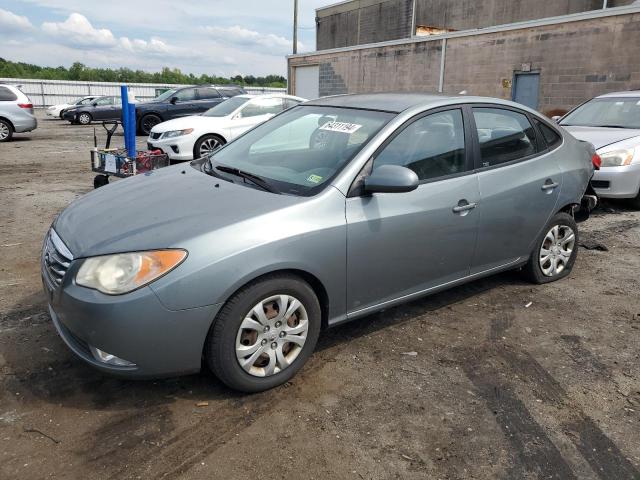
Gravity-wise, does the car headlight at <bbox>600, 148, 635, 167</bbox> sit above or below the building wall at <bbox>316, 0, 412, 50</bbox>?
below

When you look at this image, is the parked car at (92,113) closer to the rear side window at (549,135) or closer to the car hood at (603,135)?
the car hood at (603,135)

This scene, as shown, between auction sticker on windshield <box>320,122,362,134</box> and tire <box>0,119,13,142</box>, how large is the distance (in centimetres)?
1499

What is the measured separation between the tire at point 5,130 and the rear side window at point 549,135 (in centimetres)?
1567

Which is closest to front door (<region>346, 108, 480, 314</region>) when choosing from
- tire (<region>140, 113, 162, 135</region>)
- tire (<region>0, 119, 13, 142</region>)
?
tire (<region>140, 113, 162, 135</region>)

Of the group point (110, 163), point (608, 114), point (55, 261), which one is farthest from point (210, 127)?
point (55, 261)

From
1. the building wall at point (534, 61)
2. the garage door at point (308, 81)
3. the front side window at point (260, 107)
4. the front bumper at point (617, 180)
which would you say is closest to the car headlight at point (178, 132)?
the front side window at point (260, 107)

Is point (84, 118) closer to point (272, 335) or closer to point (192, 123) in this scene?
point (192, 123)

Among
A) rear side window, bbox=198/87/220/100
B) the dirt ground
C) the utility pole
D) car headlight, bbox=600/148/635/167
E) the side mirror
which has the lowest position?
the dirt ground

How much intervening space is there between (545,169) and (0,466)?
404 centimetres

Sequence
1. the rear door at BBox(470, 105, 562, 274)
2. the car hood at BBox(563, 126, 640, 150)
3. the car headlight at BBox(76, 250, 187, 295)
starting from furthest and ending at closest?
1. the car hood at BBox(563, 126, 640, 150)
2. the rear door at BBox(470, 105, 562, 274)
3. the car headlight at BBox(76, 250, 187, 295)

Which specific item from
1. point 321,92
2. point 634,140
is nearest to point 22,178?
point 634,140

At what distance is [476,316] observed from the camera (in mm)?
3938

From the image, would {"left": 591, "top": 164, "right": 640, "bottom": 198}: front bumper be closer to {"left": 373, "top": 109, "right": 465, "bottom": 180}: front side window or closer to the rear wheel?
{"left": 373, "top": 109, "right": 465, "bottom": 180}: front side window

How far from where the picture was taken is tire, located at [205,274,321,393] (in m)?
2.65
